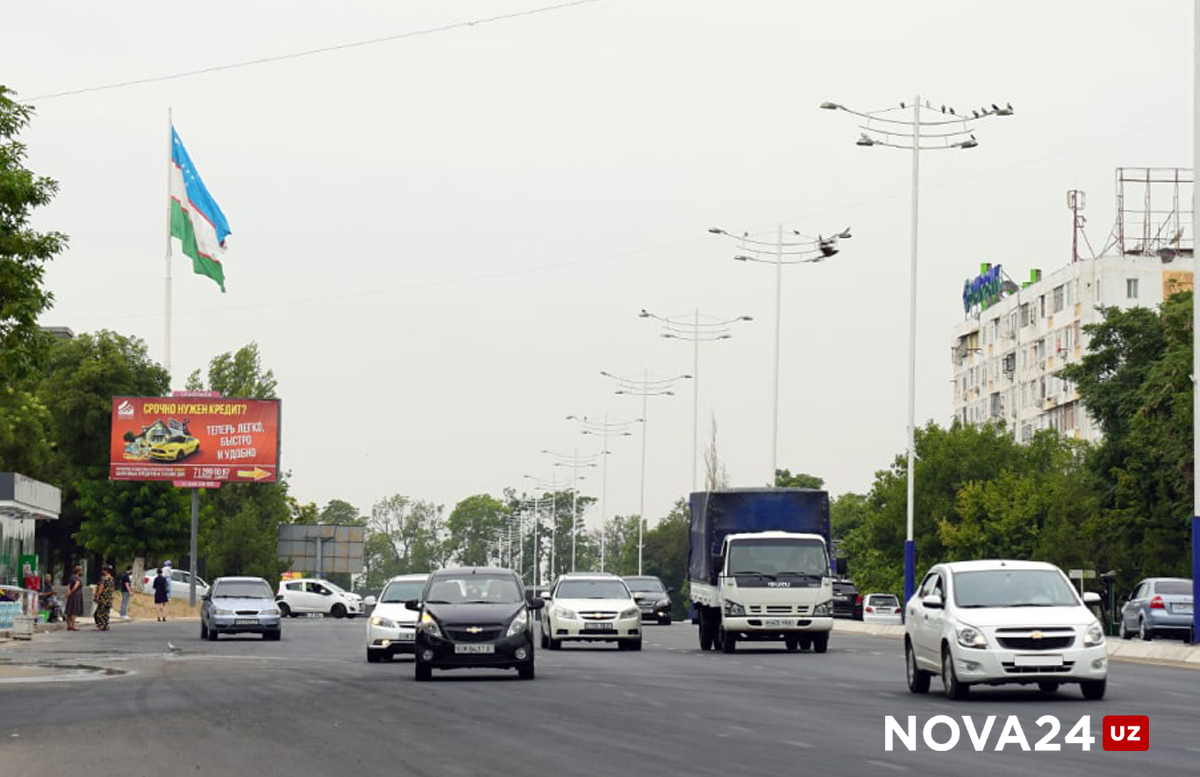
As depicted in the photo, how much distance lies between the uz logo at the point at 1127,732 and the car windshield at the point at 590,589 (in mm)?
23751

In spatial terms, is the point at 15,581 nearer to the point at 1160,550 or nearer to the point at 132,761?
the point at 1160,550

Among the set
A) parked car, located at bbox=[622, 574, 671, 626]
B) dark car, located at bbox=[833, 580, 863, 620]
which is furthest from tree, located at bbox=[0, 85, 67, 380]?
dark car, located at bbox=[833, 580, 863, 620]

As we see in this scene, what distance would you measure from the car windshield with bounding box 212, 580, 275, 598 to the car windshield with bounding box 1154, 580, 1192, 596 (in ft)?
73.8

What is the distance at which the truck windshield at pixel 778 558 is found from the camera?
4053 cm

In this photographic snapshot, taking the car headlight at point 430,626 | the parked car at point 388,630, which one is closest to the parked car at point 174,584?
the parked car at point 388,630

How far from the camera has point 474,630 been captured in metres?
28.9

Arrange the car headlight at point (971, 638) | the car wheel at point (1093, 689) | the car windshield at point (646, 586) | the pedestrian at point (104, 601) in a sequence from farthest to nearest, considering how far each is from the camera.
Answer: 1. the car windshield at point (646, 586)
2. the pedestrian at point (104, 601)
3. the car wheel at point (1093, 689)
4. the car headlight at point (971, 638)

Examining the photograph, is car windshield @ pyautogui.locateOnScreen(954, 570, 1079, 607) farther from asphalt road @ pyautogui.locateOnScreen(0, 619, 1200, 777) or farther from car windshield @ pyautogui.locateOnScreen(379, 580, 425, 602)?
car windshield @ pyautogui.locateOnScreen(379, 580, 425, 602)

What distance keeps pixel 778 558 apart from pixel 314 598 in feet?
171

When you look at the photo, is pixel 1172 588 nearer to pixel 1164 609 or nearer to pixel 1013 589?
pixel 1164 609

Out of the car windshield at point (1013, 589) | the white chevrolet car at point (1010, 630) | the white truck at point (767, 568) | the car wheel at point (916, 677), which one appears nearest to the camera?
the white chevrolet car at point (1010, 630)

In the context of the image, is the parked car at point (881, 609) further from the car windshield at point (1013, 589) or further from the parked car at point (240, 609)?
the car windshield at point (1013, 589)

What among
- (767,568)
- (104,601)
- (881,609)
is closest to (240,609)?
(104,601)

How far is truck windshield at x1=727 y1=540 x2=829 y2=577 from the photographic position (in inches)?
1596
